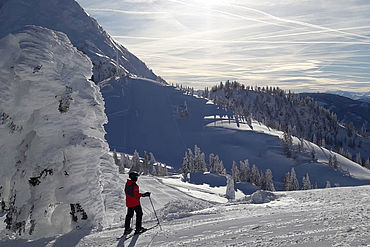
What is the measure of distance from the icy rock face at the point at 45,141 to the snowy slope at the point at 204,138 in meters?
104

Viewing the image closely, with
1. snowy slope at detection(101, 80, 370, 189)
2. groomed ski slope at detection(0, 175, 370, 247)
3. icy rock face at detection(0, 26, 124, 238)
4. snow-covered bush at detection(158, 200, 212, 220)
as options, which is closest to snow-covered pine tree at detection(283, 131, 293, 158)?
snowy slope at detection(101, 80, 370, 189)

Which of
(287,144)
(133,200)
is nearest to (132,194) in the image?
(133,200)

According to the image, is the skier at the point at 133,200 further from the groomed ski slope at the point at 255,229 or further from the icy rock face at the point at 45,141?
the icy rock face at the point at 45,141

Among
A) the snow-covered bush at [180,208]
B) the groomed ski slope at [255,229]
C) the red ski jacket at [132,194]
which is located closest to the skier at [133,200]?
the red ski jacket at [132,194]

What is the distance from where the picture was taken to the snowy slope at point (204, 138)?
419 feet

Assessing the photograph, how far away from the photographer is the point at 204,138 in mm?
160875

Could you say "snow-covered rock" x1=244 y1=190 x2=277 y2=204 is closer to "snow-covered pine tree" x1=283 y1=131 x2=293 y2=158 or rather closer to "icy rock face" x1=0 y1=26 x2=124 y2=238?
"icy rock face" x1=0 y1=26 x2=124 y2=238

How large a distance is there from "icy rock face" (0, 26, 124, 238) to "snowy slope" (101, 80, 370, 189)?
343 feet

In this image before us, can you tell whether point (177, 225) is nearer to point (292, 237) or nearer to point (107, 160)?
point (292, 237)

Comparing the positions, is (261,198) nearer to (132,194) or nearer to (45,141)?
(132,194)

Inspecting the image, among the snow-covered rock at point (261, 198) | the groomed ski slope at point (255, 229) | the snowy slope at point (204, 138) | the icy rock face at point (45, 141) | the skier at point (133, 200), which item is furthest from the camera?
the snowy slope at point (204, 138)

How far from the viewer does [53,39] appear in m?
13.1

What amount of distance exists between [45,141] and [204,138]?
150m

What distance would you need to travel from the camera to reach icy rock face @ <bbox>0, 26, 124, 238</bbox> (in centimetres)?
1165
